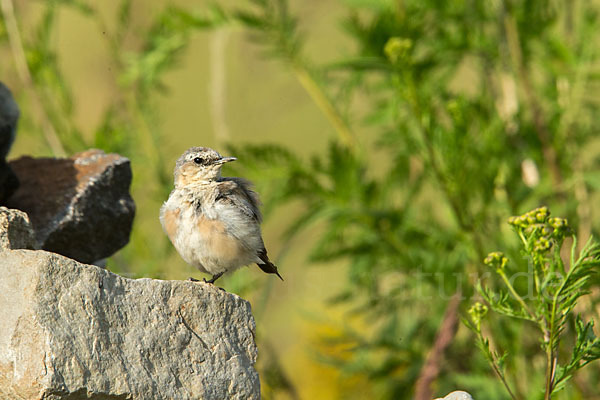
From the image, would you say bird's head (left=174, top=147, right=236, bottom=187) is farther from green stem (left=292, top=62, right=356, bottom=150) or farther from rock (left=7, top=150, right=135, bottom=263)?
green stem (left=292, top=62, right=356, bottom=150)

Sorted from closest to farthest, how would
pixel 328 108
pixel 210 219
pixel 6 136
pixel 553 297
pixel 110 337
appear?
pixel 110 337
pixel 553 297
pixel 210 219
pixel 6 136
pixel 328 108

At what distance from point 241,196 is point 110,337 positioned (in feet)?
4.44

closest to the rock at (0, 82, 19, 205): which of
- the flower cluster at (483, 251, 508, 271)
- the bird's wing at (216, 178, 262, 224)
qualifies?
the bird's wing at (216, 178, 262, 224)

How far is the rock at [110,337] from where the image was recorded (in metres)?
2.68

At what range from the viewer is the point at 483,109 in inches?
235

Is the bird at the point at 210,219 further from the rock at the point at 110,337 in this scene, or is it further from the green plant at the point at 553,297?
the green plant at the point at 553,297

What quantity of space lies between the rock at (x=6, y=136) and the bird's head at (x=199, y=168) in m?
→ 0.85

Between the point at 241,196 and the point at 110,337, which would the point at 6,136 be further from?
the point at 110,337

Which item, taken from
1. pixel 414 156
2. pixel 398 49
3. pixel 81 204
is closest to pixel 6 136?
pixel 81 204

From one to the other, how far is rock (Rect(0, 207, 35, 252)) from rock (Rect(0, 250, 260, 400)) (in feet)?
0.77

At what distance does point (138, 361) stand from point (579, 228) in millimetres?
4182

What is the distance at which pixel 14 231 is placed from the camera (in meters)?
3.23

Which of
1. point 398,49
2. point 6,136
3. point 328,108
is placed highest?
point 398,49

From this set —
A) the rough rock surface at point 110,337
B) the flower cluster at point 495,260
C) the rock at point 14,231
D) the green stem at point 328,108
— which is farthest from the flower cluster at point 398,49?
the rock at point 14,231
